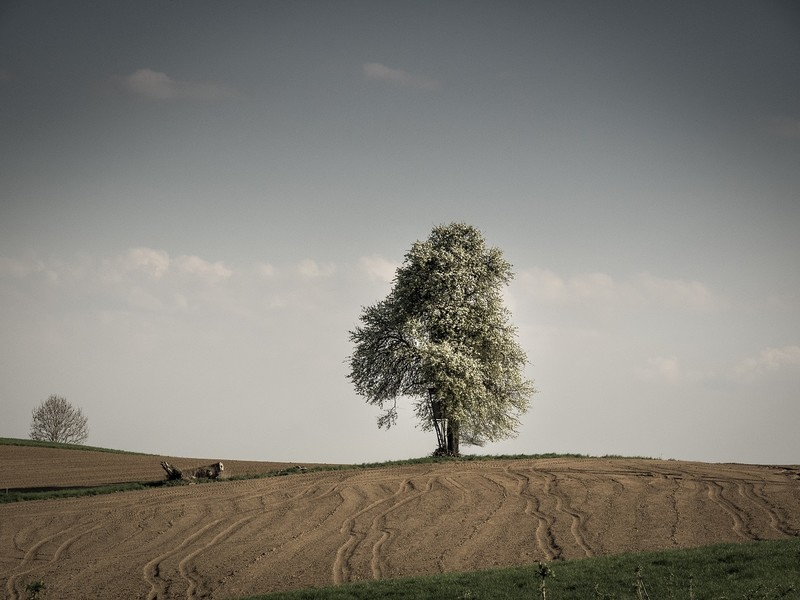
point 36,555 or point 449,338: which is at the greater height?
point 449,338

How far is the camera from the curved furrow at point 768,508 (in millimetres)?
23734

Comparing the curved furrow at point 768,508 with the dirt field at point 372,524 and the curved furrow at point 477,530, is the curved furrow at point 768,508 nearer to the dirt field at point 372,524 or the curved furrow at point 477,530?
the dirt field at point 372,524

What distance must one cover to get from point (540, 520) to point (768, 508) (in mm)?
8532

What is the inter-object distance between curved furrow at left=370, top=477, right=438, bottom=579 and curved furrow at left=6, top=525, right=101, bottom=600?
11028 millimetres

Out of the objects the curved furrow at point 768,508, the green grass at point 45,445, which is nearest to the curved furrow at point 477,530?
the curved furrow at point 768,508

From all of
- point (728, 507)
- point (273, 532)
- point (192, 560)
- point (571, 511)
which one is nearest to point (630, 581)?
point (571, 511)

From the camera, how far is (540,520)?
2644cm

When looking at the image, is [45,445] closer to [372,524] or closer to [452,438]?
[452,438]

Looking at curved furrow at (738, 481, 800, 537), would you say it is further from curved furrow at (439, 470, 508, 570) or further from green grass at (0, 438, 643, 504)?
green grass at (0, 438, 643, 504)

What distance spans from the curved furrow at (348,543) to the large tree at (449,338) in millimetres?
12597

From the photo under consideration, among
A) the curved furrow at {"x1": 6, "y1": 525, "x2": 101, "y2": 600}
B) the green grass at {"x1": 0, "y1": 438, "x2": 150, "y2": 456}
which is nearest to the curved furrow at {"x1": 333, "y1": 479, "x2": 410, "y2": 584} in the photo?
the curved furrow at {"x1": 6, "y1": 525, "x2": 101, "y2": 600}

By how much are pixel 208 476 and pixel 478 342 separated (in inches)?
703

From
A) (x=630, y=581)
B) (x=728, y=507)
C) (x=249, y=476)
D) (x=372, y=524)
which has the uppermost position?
(x=249, y=476)

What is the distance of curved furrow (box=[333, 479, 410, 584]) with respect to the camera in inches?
871
